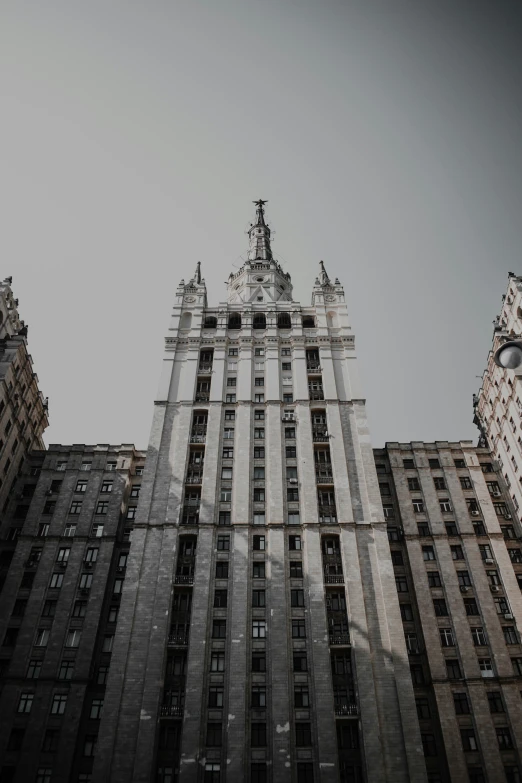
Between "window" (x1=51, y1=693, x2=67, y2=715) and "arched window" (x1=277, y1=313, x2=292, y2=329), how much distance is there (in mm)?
40388

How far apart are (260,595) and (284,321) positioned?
1325 inches

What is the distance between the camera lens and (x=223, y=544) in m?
44.5

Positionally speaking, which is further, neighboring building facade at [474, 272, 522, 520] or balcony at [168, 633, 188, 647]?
neighboring building facade at [474, 272, 522, 520]

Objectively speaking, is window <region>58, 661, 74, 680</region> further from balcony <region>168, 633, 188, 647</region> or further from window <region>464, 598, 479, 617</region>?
window <region>464, 598, 479, 617</region>

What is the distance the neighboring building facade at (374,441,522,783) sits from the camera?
40156 mm

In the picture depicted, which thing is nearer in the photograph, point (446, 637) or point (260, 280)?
point (446, 637)

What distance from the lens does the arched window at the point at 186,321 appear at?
65.1 meters

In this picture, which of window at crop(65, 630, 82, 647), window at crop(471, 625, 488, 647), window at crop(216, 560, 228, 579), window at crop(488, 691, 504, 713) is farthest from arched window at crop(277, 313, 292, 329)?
window at crop(488, 691, 504, 713)

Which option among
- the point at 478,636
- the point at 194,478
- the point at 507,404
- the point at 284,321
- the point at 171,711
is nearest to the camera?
the point at 171,711

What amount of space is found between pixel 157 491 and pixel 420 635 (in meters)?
22.9

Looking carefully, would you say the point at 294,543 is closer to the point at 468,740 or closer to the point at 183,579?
the point at 183,579

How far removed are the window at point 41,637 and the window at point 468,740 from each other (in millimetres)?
29886

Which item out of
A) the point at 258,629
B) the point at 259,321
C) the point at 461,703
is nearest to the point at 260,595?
the point at 258,629

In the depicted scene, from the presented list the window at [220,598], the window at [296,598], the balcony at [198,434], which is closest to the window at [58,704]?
the window at [220,598]
